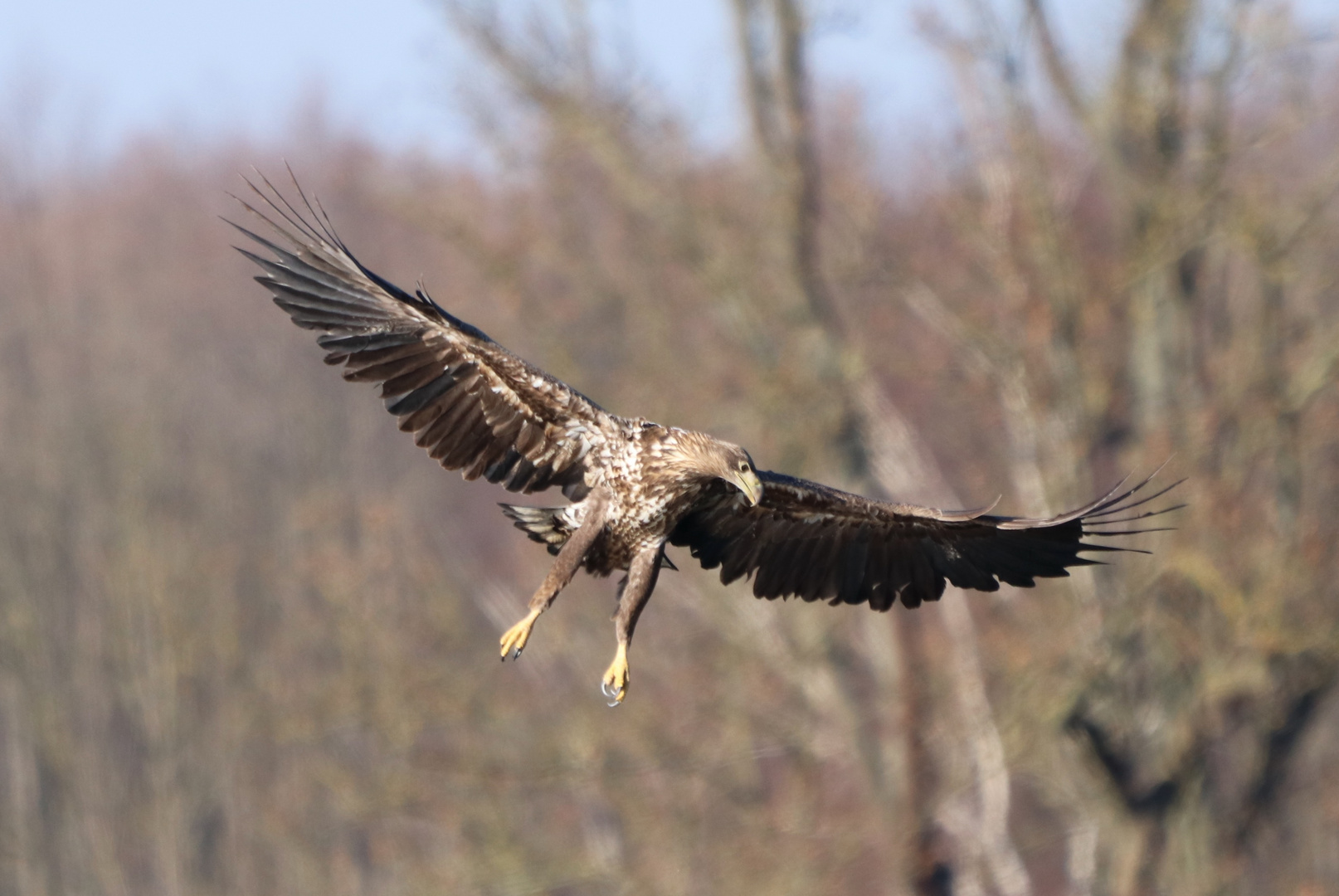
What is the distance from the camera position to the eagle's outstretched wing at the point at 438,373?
812 cm

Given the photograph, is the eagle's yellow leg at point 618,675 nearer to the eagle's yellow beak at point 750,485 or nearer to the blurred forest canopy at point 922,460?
the eagle's yellow beak at point 750,485

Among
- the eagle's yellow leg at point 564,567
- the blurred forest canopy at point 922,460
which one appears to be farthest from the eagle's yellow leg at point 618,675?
the blurred forest canopy at point 922,460

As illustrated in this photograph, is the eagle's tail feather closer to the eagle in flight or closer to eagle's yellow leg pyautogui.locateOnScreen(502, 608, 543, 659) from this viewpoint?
the eagle in flight

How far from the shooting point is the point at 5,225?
159ft

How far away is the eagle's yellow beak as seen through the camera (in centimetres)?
783

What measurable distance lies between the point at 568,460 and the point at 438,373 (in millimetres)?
682

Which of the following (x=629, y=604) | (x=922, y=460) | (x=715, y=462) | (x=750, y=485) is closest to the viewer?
(x=750, y=485)

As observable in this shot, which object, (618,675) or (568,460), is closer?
(618,675)

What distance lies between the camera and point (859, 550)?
9.23m

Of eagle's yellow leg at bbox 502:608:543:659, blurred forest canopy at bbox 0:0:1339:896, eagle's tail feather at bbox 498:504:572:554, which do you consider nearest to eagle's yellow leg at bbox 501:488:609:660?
eagle's yellow leg at bbox 502:608:543:659

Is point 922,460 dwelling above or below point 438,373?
above

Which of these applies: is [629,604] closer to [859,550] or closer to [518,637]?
[518,637]

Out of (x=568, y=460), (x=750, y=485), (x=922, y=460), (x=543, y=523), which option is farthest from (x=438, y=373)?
(x=922, y=460)

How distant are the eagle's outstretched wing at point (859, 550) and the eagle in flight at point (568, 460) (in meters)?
0.01
